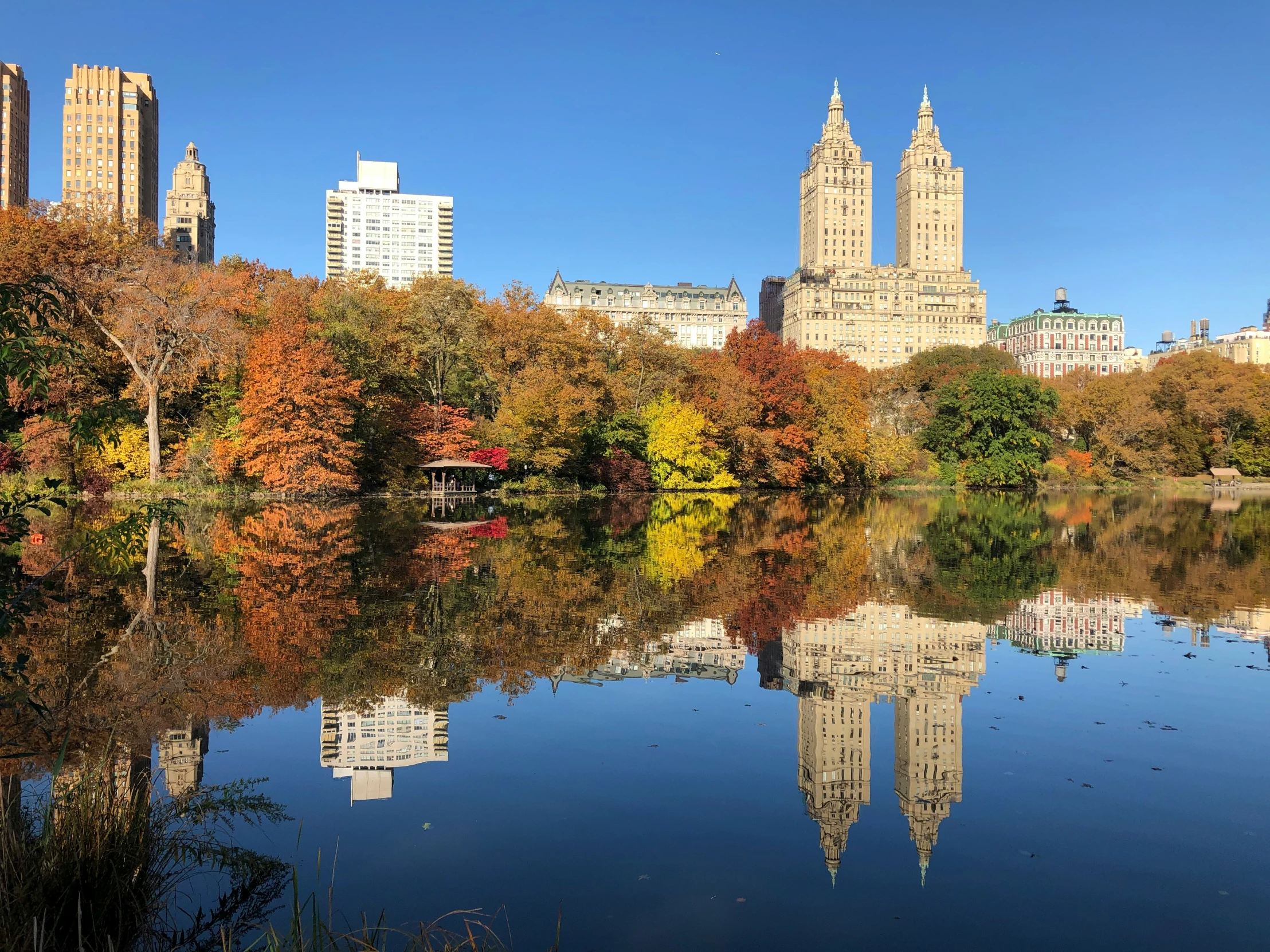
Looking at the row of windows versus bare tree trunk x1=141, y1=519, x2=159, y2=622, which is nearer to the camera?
bare tree trunk x1=141, y1=519, x2=159, y2=622

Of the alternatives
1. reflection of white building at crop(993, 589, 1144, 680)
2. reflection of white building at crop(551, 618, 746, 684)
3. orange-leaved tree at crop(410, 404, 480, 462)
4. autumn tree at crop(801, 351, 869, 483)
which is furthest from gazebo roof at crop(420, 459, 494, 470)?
reflection of white building at crop(551, 618, 746, 684)

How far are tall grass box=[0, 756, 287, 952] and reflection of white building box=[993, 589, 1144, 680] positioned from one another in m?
8.04

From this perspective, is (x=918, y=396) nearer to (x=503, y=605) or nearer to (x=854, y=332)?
(x=503, y=605)

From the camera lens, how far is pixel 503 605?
40.3 feet

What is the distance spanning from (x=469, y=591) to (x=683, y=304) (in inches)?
5905

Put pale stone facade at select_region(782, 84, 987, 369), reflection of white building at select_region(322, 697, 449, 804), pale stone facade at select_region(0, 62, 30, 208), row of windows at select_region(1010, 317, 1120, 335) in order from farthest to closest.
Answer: row of windows at select_region(1010, 317, 1120, 335)
pale stone facade at select_region(782, 84, 987, 369)
pale stone facade at select_region(0, 62, 30, 208)
reflection of white building at select_region(322, 697, 449, 804)

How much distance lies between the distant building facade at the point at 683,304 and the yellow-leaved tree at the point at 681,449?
336ft

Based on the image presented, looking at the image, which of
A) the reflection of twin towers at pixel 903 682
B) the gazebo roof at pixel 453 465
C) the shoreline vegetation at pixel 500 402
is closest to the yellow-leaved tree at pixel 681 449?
the shoreline vegetation at pixel 500 402

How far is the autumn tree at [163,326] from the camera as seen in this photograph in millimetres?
33531

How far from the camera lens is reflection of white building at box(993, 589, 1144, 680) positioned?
34.9 feet

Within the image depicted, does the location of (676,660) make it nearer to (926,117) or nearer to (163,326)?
(163,326)

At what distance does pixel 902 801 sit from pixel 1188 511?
3833 cm

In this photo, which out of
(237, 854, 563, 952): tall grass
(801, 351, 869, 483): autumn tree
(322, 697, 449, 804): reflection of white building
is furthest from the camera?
(801, 351, 869, 483): autumn tree

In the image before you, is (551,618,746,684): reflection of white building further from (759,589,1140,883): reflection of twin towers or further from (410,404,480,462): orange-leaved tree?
(410,404,480,462): orange-leaved tree
